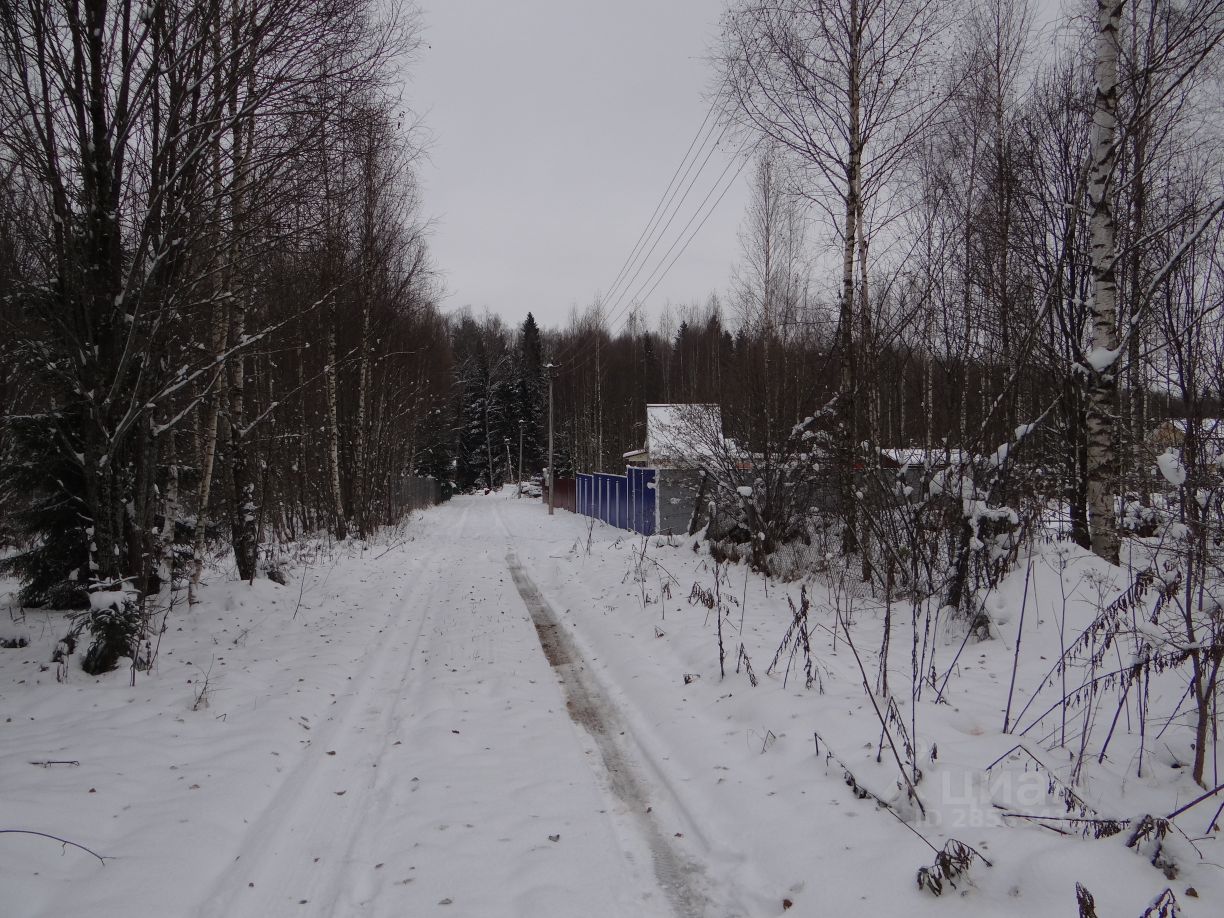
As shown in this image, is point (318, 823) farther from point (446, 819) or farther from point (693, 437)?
point (693, 437)

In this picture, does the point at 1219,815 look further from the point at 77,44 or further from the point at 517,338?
the point at 517,338

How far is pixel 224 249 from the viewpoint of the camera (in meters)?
5.63

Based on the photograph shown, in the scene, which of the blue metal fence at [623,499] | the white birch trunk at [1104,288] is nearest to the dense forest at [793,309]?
the white birch trunk at [1104,288]

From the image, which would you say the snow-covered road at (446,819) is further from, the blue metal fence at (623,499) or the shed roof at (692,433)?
the blue metal fence at (623,499)

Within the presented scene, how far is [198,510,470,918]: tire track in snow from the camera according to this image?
2623 mm

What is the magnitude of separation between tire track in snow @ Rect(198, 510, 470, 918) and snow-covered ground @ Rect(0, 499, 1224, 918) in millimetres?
15

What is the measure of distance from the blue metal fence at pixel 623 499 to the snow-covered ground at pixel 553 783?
10.8 metres

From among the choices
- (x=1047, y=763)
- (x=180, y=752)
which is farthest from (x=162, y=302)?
(x=1047, y=763)

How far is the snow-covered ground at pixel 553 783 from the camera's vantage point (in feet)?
8.44

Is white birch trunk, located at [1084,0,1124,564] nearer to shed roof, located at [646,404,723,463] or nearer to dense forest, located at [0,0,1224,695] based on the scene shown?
dense forest, located at [0,0,1224,695]

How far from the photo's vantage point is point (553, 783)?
11.9ft

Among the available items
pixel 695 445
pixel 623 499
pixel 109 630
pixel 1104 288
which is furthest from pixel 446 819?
pixel 623 499

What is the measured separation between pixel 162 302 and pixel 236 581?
455cm

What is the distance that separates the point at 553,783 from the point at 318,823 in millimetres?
1179
